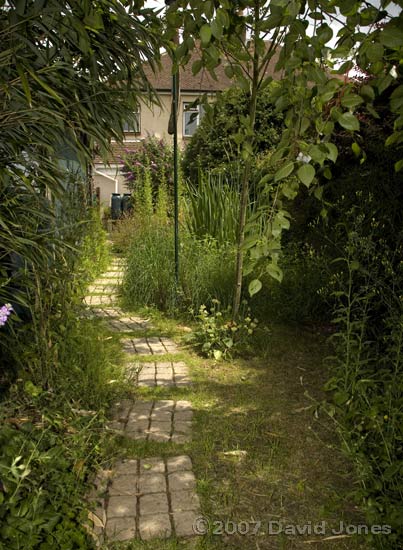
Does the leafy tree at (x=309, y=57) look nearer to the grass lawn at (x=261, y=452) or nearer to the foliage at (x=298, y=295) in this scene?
the grass lawn at (x=261, y=452)

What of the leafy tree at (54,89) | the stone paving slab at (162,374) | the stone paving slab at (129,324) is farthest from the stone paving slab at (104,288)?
the leafy tree at (54,89)

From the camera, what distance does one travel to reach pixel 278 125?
536 inches

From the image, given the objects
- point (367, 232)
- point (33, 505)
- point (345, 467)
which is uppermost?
point (367, 232)

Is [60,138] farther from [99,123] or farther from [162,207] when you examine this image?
[162,207]

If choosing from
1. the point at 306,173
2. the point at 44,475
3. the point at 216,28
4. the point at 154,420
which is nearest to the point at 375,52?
the point at 306,173

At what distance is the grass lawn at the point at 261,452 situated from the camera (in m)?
2.10

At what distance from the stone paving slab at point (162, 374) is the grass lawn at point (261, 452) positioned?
8cm

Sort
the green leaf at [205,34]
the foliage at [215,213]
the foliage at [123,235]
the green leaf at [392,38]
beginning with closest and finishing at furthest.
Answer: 1. the green leaf at [392,38]
2. the green leaf at [205,34]
3. the foliage at [215,213]
4. the foliage at [123,235]

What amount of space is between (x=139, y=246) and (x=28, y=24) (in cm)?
372

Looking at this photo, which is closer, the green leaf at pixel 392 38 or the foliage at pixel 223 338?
the green leaf at pixel 392 38

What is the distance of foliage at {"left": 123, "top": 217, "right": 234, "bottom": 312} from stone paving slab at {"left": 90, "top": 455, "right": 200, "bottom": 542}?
8.21 ft

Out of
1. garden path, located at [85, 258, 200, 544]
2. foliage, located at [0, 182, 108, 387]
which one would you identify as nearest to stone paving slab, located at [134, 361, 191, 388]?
garden path, located at [85, 258, 200, 544]

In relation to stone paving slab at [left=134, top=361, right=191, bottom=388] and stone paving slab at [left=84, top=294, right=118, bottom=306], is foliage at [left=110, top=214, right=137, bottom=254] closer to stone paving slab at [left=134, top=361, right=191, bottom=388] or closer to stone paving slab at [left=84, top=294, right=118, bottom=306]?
stone paving slab at [left=84, top=294, right=118, bottom=306]

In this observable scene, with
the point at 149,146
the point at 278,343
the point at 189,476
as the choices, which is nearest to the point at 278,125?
the point at 149,146
